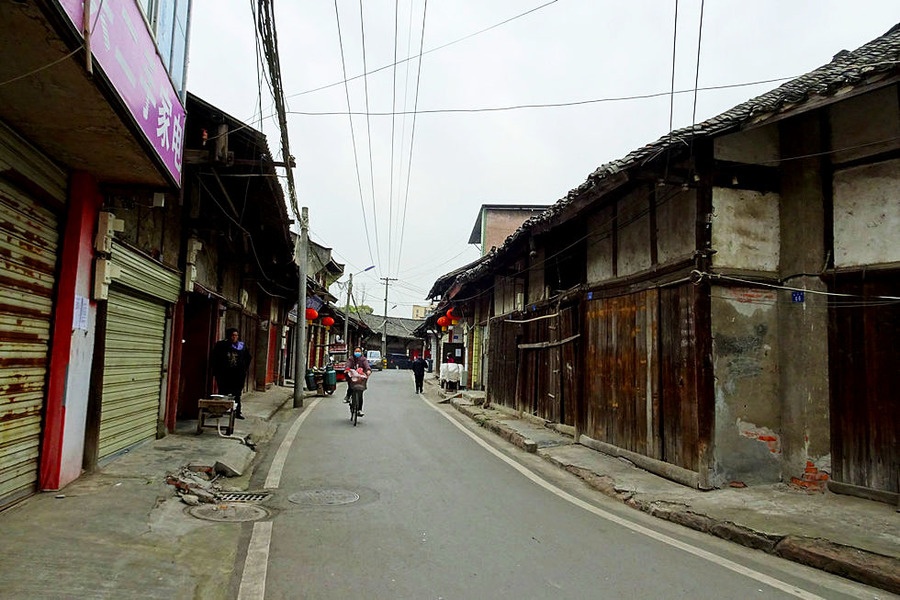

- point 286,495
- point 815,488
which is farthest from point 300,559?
point 815,488

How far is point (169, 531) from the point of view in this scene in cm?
494

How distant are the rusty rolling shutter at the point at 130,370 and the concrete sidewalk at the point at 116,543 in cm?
65

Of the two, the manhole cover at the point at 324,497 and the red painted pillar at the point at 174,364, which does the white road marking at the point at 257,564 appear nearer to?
the manhole cover at the point at 324,497

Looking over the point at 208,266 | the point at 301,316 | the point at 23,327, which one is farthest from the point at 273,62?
the point at 301,316

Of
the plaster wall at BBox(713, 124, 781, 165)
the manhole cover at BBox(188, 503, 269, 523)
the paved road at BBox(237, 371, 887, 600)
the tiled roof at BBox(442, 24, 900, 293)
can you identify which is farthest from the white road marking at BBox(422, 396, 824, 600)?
the plaster wall at BBox(713, 124, 781, 165)

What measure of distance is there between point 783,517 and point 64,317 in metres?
7.50

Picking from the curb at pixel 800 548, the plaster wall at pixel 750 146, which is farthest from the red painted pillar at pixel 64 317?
the plaster wall at pixel 750 146

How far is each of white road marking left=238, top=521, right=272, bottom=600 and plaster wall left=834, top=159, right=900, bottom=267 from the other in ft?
22.6

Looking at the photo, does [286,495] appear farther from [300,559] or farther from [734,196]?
[734,196]

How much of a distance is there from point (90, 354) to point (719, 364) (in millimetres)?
7367

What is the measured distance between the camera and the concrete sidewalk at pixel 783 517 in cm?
475

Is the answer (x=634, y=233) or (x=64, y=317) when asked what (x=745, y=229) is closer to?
(x=634, y=233)

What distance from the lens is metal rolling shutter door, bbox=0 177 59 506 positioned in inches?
196

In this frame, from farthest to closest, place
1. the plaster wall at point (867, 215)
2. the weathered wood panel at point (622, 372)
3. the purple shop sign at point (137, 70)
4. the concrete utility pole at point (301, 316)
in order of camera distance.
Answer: the concrete utility pole at point (301, 316) → the weathered wood panel at point (622, 372) → the plaster wall at point (867, 215) → the purple shop sign at point (137, 70)
